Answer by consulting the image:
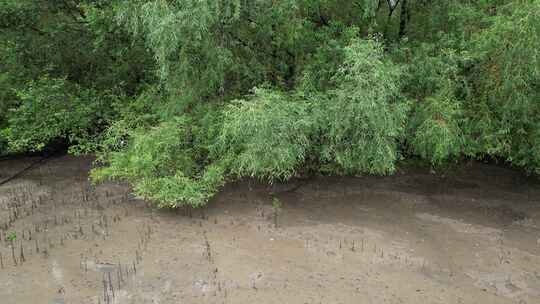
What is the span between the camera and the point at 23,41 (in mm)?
10828

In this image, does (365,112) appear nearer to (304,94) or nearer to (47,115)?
(304,94)

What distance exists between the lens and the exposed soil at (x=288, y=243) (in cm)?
610

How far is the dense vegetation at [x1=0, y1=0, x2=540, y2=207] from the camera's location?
23.4ft

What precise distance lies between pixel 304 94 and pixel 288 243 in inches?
96.6

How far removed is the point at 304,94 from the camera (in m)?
7.88

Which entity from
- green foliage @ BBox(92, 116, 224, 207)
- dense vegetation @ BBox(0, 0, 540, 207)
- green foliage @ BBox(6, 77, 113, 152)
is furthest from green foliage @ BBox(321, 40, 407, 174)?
green foliage @ BBox(6, 77, 113, 152)

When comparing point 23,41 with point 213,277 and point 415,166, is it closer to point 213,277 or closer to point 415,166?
point 213,277

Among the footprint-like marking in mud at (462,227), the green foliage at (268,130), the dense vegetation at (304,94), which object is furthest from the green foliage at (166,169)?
the footprint-like marking in mud at (462,227)

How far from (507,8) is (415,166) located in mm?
3735

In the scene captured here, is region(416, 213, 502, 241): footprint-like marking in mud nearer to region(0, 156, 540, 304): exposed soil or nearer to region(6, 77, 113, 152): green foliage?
region(0, 156, 540, 304): exposed soil

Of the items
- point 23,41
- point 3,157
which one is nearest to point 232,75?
point 23,41

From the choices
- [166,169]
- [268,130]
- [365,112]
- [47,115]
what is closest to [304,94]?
[268,130]

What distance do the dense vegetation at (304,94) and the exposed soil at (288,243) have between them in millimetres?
695

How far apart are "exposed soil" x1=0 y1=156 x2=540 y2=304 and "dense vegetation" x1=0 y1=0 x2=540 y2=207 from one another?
695 mm
